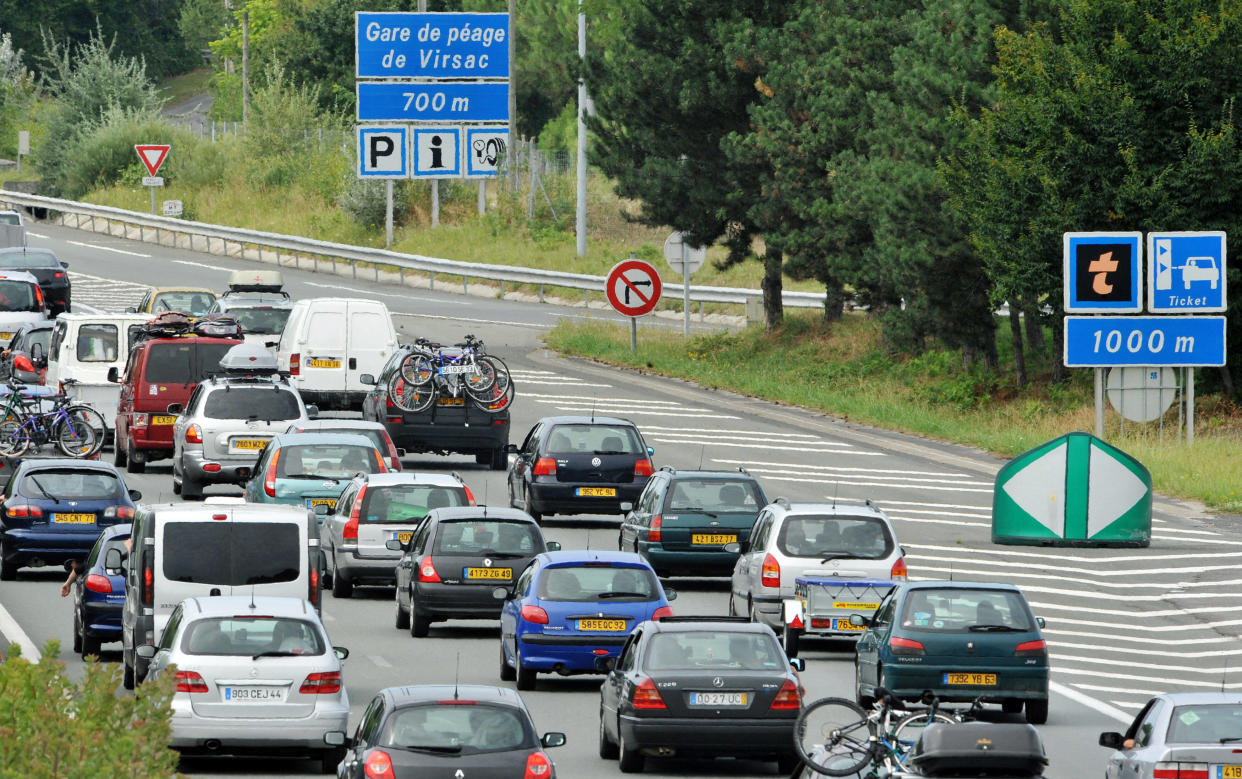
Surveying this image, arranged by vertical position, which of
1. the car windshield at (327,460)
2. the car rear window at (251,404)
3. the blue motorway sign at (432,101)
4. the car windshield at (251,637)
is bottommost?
the car windshield at (251,637)

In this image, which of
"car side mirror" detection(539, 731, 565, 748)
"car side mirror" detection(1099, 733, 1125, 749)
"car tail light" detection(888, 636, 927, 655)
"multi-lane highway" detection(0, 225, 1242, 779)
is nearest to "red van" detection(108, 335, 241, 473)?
"multi-lane highway" detection(0, 225, 1242, 779)

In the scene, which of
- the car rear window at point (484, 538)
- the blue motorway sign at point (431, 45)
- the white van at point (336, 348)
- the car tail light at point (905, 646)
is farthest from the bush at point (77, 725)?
the blue motorway sign at point (431, 45)

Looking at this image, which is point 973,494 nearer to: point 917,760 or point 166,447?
point 166,447

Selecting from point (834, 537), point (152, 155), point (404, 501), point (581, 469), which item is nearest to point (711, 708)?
point (834, 537)

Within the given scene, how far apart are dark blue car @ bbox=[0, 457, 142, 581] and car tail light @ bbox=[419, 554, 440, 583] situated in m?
5.47

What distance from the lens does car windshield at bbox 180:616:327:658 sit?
17406 millimetres

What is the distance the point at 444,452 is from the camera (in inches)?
1460

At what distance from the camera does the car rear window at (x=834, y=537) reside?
23922mm

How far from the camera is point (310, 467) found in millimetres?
29734

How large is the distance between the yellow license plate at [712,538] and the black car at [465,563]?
3.75 m

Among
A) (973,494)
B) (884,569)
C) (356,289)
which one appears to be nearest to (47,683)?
(884,569)

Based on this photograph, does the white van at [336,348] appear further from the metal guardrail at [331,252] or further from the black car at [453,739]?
the black car at [453,739]

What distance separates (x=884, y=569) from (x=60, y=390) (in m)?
19.4

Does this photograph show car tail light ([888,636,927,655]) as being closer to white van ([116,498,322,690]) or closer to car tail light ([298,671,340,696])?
car tail light ([298,671,340,696])
